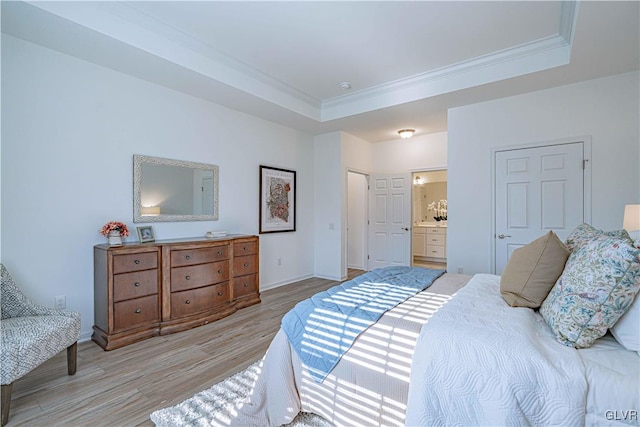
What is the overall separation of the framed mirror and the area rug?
6.58 feet

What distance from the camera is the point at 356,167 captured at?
547 cm

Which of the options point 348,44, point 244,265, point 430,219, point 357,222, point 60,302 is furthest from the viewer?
point 430,219

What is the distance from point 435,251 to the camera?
6.96m

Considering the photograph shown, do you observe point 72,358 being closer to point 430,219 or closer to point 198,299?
point 198,299

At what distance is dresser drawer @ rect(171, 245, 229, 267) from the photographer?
302 centimetres

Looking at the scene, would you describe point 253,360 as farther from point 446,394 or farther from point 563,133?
point 563,133

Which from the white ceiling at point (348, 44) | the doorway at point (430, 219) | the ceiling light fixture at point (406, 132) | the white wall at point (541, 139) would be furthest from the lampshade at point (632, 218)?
the doorway at point (430, 219)

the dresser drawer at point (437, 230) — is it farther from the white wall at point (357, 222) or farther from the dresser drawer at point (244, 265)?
the dresser drawer at point (244, 265)

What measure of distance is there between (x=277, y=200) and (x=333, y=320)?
10.8 ft

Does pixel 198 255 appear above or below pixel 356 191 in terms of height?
below

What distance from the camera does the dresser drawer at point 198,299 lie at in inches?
119

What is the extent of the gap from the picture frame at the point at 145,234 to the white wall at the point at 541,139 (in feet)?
11.9

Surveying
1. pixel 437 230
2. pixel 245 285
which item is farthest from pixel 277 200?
pixel 437 230

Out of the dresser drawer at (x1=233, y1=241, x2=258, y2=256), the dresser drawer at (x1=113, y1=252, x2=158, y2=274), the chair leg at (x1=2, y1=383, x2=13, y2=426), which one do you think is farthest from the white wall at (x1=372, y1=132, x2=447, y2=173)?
the chair leg at (x1=2, y1=383, x2=13, y2=426)
